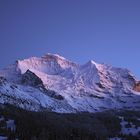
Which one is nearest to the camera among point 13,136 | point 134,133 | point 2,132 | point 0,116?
point 13,136

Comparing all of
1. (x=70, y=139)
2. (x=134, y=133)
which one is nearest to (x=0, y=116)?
(x=70, y=139)

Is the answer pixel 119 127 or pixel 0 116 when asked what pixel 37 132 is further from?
pixel 119 127

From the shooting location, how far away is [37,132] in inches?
4759

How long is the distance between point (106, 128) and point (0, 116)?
67638mm

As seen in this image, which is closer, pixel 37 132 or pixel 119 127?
pixel 37 132

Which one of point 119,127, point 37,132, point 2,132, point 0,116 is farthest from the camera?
point 119,127

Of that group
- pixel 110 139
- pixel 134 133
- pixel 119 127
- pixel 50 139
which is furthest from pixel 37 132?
pixel 119 127

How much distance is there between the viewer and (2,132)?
4269 inches

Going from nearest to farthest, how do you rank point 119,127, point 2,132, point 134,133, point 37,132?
point 2,132 < point 37,132 < point 134,133 < point 119,127

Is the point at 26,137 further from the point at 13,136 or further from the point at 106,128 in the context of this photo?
the point at 106,128

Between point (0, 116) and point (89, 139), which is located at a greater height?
point (0, 116)

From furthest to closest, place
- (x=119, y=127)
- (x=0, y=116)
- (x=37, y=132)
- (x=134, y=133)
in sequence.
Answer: (x=119, y=127) < (x=134, y=133) < (x=0, y=116) < (x=37, y=132)

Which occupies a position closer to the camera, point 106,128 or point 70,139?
point 70,139

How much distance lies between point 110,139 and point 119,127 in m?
48.0
